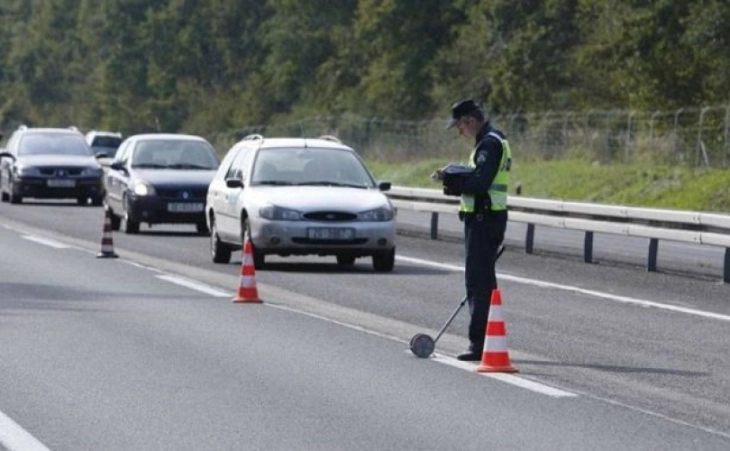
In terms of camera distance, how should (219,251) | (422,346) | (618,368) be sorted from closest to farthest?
(618,368)
(422,346)
(219,251)

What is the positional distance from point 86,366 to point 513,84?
47.7 metres

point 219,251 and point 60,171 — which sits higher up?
point 60,171

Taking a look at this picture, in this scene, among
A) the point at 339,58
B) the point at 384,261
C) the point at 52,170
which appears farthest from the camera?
the point at 339,58

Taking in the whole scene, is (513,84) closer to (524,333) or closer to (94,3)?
(524,333)

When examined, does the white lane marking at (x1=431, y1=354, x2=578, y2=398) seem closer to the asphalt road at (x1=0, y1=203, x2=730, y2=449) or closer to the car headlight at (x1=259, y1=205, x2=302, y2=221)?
the asphalt road at (x1=0, y1=203, x2=730, y2=449)

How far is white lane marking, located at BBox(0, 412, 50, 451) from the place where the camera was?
377 inches

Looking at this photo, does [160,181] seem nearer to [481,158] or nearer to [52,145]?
[52,145]

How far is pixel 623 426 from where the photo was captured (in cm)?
1040

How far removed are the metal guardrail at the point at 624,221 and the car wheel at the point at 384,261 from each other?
294 centimetres

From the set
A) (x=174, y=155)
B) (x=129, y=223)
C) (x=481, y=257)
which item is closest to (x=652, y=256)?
(x=481, y=257)

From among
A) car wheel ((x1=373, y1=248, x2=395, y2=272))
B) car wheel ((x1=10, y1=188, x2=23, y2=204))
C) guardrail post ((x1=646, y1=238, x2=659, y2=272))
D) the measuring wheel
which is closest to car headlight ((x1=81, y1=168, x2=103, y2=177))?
car wheel ((x1=10, y1=188, x2=23, y2=204))

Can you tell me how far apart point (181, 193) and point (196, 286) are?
35.2 feet

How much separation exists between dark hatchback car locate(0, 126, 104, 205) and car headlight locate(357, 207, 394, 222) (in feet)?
63.7

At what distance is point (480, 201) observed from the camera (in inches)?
541
